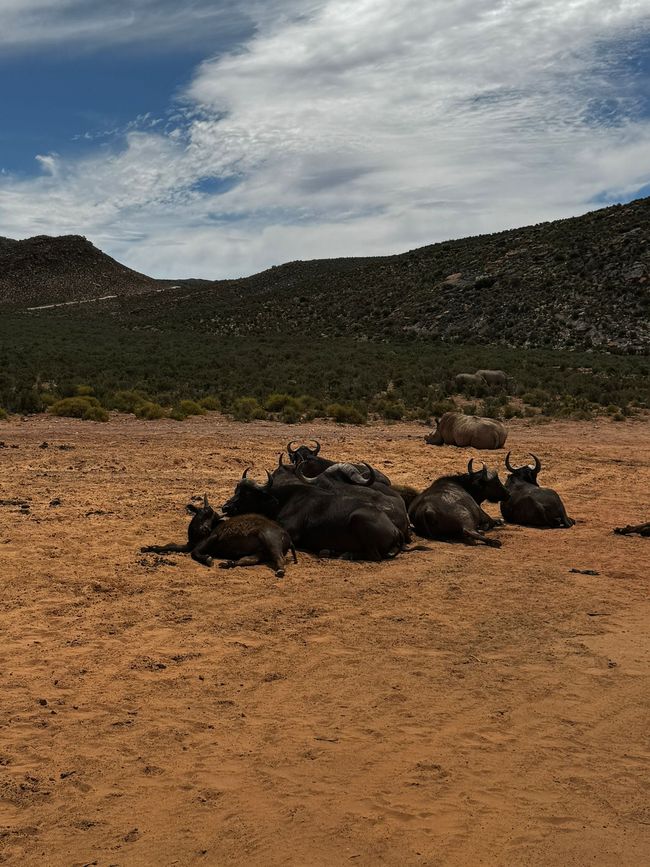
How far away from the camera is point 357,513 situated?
29.9 feet

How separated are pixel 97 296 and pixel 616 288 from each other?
89738 mm

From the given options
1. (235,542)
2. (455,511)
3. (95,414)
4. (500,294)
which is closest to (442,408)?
(95,414)

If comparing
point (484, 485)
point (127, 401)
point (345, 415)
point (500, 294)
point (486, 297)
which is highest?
point (500, 294)

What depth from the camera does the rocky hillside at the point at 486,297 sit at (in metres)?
55.7

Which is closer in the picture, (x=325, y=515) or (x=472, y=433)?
(x=325, y=515)

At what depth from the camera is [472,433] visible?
1855 cm

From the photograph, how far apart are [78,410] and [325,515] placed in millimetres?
15374

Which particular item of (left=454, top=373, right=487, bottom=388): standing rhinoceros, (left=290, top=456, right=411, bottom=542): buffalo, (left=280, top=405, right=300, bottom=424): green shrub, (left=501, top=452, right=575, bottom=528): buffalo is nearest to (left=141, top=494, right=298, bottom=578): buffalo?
(left=290, top=456, right=411, bottom=542): buffalo

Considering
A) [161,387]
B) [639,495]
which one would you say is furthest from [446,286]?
[639,495]

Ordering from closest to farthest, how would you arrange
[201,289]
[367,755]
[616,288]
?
1. [367,755]
2. [616,288]
3. [201,289]

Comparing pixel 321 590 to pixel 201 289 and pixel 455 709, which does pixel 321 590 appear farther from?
pixel 201 289

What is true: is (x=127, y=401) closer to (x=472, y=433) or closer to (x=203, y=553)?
(x=472, y=433)

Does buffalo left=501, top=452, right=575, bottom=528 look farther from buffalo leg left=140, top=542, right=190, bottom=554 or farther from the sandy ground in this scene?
buffalo leg left=140, top=542, right=190, bottom=554

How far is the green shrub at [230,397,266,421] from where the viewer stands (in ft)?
77.8
